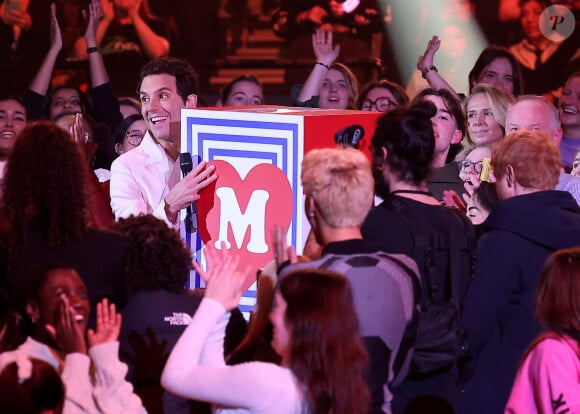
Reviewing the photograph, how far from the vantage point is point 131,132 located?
622cm

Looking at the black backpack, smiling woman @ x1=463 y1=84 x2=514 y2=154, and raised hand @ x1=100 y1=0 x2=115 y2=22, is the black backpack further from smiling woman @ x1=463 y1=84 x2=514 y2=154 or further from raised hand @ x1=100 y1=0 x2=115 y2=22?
raised hand @ x1=100 y1=0 x2=115 y2=22

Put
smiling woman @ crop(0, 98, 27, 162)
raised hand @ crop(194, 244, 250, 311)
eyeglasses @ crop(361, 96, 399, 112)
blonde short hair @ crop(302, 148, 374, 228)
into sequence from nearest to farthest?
Answer: 1. raised hand @ crop(194, 244, 250, 311)
2. blonde short hair @ crop(302, 148, 374, 228)
3. smiling woman @ crop(0, 98, 27, 162)
4. eyeglasses @ crop(361, 96, 399, 112)

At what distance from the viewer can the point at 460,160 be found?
554 centimetres

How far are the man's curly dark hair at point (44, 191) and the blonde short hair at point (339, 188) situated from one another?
708 mm

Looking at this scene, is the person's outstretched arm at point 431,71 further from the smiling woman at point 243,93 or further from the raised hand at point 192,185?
the raised hand at point 192,185

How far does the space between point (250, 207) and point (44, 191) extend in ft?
3.35

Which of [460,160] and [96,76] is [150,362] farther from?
[96,76]

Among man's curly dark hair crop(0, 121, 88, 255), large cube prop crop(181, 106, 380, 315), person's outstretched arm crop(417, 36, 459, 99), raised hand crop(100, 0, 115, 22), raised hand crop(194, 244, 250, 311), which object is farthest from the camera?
raised hand crop(100, 0, 115, 22)

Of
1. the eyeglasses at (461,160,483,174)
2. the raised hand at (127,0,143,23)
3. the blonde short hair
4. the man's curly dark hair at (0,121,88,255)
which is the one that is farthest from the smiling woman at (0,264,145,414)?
the raised hand at (127,0,143,23)

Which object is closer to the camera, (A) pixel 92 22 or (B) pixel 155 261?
(B) pixel 155 261

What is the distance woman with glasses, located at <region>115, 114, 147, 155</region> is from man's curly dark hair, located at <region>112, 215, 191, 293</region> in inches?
109

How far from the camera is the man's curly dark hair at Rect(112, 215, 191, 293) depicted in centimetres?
340

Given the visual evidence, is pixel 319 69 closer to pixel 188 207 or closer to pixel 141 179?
pixel 141 179

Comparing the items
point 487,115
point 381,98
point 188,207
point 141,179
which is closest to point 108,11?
point 381,98
